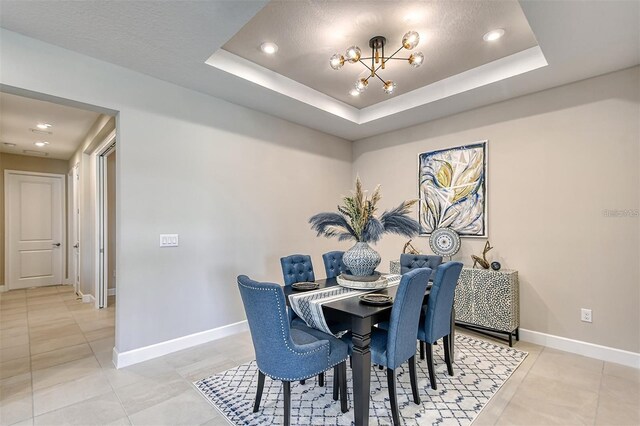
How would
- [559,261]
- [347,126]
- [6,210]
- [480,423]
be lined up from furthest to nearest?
[6,210]
[347,126]
[559,261]
[480,423]

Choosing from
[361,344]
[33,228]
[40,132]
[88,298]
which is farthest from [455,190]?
[33,228]

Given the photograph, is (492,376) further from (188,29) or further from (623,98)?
(188,29)

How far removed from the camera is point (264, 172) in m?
3.98

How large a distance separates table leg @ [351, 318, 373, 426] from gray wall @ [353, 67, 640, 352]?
2.55 m

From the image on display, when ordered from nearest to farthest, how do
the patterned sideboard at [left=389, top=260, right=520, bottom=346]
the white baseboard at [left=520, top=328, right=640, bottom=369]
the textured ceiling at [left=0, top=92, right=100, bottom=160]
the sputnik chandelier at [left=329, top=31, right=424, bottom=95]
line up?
the sputnik chandelier at [left=329, top=31, right=424, bottom=95], the white baseboard at [left=520, top=328, right=640, bottom=369], the patterned sideboard at [left=389, top=260, right=520, bottom=346], the textured ceiling at [left=0, top=92, right=100, bottom=160]

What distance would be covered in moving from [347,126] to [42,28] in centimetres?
336

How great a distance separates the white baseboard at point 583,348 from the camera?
2797mm

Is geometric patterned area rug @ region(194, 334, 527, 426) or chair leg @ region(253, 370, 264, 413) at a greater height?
chair leg @ region(253, 370, 264, 413)

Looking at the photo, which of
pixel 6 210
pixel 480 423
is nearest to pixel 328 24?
pixel 480 423

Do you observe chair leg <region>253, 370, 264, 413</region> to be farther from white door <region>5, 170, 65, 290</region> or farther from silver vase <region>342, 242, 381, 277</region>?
white door <region>5, 170, 65, 290</region>

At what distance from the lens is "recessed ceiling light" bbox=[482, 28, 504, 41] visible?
2.55m

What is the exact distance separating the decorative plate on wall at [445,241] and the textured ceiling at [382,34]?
188 centimetres

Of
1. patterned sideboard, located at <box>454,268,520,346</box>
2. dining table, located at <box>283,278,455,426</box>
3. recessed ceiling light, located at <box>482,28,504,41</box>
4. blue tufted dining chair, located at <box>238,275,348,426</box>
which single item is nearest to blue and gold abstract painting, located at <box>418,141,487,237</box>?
patterned sideboard, located at <box>454,268,520,346</box>

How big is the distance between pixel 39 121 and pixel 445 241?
19.2ft
